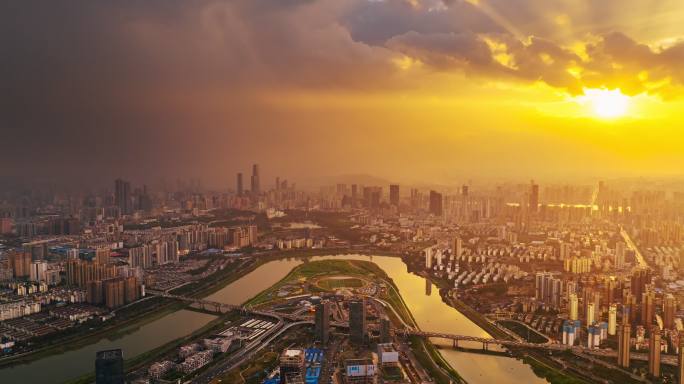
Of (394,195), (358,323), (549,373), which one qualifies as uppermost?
(394,195)

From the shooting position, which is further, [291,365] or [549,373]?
[549,373]

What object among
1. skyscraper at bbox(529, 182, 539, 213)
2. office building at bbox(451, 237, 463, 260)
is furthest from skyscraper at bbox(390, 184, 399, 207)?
office building at bbox(451, 237, 463, 260)

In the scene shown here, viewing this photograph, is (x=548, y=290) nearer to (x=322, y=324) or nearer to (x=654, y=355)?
(x=654, y=355)

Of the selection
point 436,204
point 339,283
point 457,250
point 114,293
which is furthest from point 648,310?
point 436,204

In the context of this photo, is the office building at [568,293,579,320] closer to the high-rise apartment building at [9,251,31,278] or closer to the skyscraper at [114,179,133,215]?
the high-rise apartment building at [9,251,31,278]

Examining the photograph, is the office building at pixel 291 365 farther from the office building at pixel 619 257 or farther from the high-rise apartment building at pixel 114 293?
the office building at pixel 619 257

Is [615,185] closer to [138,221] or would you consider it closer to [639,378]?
[639,378]
